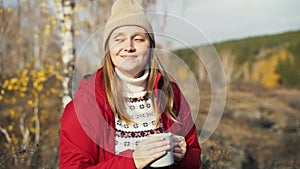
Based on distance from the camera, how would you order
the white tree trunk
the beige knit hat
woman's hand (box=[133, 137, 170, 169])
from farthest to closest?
the white tree trunk, the beige knit hat, woman's hand (box=[133, 137, 170, 169])

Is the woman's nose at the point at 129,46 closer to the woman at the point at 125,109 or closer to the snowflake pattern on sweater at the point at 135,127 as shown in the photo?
the woman at the point at 125,109

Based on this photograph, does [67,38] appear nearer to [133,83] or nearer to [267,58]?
[133,83]

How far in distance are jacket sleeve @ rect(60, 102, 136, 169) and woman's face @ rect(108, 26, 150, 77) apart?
1.01ft

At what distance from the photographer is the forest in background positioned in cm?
497

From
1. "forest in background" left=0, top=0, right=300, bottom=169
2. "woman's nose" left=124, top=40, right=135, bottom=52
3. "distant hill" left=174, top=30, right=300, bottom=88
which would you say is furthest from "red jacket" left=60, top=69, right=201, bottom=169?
"distant hill" left=174, top=30, right=300, bottom=88

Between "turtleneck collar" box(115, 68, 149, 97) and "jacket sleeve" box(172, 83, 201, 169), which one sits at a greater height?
"turtleneck collar" box(115, 68, 149, 97)

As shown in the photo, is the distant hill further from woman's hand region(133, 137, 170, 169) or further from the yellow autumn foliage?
woman's hand region(133, 137, 170, 169)

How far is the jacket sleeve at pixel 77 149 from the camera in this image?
1.98 meters

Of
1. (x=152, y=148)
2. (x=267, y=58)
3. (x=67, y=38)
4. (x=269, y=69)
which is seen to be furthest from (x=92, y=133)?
(x=267, y=58)

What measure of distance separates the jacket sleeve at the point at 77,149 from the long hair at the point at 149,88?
18cm

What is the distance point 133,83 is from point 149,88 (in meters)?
0.11

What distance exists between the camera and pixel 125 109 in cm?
211

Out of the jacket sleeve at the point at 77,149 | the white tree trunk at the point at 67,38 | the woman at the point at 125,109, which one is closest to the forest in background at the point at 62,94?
the white tree trunk at the point at 67,38

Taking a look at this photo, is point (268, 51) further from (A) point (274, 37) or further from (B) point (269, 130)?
(B) point (269, 130)
